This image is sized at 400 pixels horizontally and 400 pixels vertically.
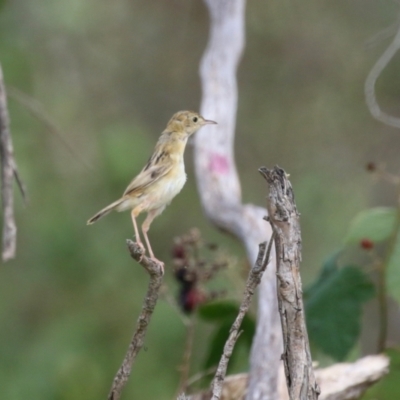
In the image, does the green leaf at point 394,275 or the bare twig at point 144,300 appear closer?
the bare twig at point 144,300

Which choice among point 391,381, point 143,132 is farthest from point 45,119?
point 143,132

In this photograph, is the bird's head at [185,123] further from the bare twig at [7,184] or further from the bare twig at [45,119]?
the bare twig at [7,184]

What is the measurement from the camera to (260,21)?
981 centimetres

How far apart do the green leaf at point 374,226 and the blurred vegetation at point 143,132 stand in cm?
466

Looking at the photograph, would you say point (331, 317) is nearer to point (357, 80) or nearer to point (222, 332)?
point (222, 332)

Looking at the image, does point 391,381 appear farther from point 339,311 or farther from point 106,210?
point 106,210

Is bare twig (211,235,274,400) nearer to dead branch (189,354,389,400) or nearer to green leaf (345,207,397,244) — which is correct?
dead branch (189,354,389,400)

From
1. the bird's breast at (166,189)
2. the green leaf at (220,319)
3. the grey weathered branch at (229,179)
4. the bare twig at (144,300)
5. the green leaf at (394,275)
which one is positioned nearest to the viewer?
the bare twig at (144,300)

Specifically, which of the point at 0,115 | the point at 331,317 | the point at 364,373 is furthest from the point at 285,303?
the point at 331,317

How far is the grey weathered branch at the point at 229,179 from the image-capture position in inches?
146

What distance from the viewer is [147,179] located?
307 centimetres

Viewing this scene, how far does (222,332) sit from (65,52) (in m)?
6.39

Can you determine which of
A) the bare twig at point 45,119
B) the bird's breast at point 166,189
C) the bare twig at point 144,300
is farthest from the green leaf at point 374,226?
the bare twig at point 144,300

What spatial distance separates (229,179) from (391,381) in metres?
1.30
